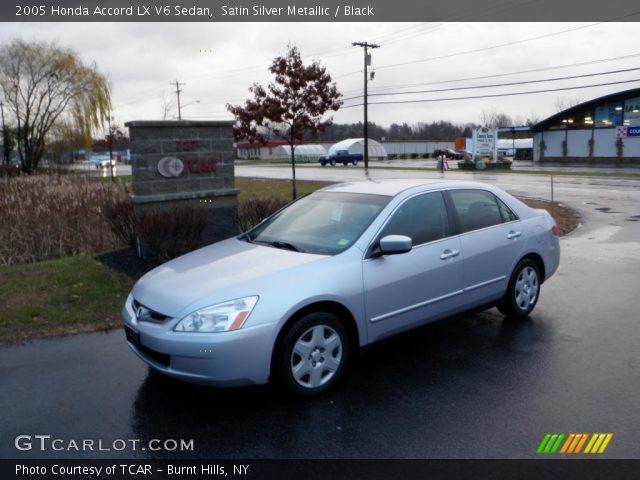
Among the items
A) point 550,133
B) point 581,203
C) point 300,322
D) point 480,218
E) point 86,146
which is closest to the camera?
point 300,322

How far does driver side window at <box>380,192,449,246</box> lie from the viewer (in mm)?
5035

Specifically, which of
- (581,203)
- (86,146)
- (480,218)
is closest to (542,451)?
(480,218)

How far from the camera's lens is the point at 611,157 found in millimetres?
53500

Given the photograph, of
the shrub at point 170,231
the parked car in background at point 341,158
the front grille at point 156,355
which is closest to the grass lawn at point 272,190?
the shrub at point 170,231

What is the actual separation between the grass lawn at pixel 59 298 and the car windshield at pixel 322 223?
6.99 ft

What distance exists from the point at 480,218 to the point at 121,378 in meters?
3.64

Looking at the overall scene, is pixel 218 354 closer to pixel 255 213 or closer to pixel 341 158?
pixel 255 213

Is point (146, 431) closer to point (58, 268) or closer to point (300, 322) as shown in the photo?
point (300, 322)

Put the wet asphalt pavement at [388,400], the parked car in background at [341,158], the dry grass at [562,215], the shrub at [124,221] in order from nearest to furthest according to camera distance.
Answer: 1. the wet asphalt pavement at [388,400]
2. the shrub at [124,221]
3. the dry grass at [562,215]
4. the parked car in background at [341,158]

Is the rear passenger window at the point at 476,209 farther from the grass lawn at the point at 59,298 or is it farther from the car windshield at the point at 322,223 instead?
the grass lawn at the point at 59,298

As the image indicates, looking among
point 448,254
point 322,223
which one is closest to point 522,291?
point 448,254

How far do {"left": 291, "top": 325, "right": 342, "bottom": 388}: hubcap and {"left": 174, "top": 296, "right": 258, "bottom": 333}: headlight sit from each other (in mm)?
472

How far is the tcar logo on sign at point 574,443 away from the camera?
3.56 meters

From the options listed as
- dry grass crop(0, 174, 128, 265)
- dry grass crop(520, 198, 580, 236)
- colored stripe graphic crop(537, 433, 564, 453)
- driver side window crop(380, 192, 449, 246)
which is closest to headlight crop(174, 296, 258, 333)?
driver side window crop(380, 192, 449, 246)
